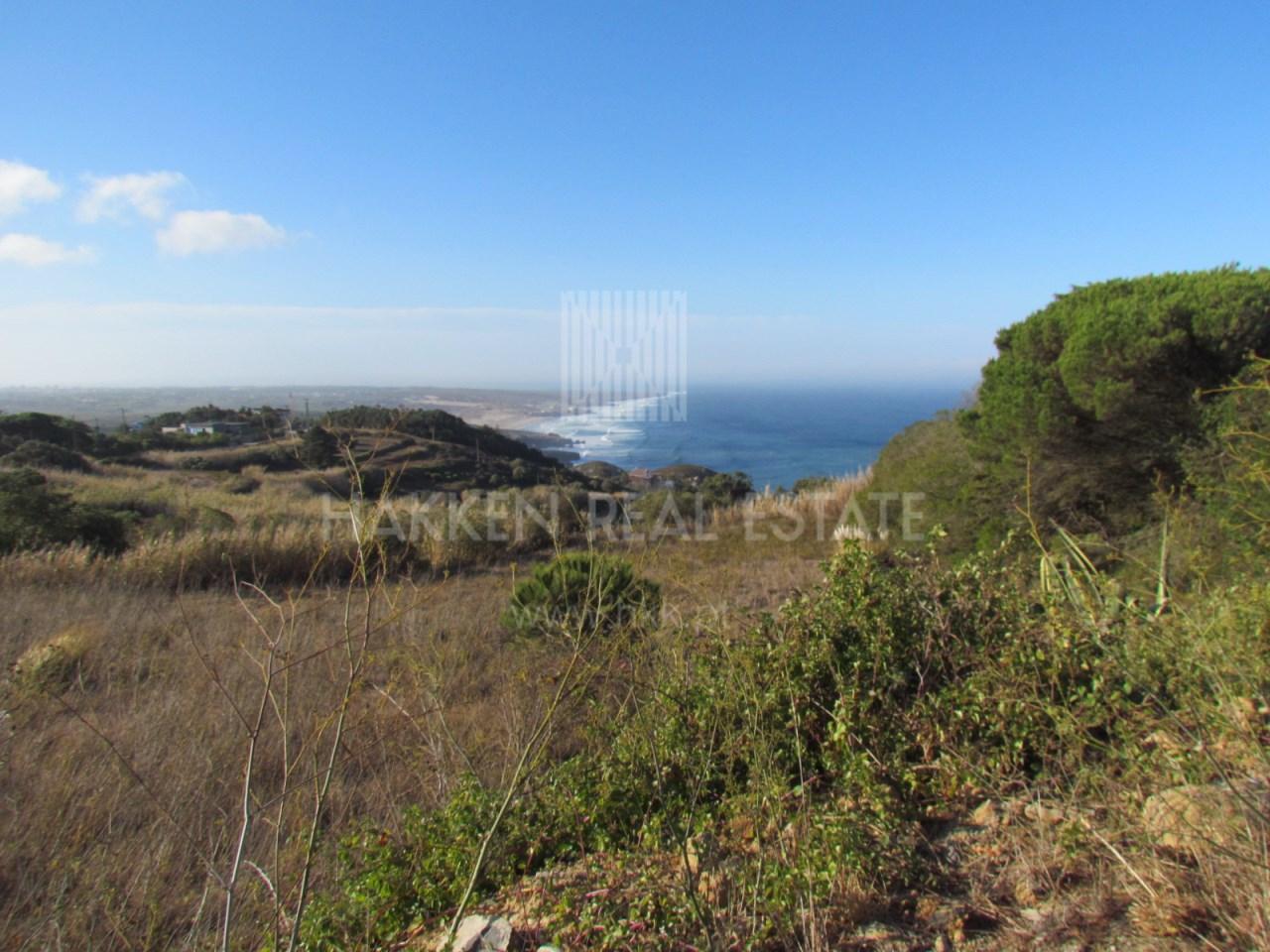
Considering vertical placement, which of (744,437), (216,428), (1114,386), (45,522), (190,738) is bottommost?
(190,738)

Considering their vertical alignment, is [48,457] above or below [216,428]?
below

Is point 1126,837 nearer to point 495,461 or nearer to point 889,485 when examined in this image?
point 889,485

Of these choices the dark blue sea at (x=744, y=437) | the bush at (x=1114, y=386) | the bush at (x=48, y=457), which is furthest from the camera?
the bush at (x=48, y=457)

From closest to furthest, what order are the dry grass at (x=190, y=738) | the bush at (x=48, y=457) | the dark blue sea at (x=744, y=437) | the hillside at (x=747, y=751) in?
the hillside at (x=747, y=751)
the dry grass at (x=190, y=738)
the dark blue sea at (x=744, y=437)
the bush at (x=48, y=457)

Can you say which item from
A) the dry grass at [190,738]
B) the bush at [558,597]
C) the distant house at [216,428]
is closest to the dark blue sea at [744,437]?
the bush at [558,597]

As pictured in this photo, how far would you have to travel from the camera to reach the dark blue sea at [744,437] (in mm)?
12438

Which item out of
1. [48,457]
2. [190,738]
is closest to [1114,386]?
[190,738]

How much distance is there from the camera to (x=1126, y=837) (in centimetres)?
170

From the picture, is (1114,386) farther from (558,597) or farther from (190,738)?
(190,738)

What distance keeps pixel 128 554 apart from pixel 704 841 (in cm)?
763

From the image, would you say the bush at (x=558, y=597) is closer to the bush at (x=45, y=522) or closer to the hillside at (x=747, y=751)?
the hillside at (x=747, y=751)

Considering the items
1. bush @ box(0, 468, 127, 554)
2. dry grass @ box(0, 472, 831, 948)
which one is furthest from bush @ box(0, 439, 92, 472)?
dry grass @ box(0, 472, 831, 948)

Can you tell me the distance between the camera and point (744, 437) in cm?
2214

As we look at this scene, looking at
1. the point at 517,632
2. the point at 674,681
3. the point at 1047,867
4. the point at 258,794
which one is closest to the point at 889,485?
the point at 517,632
